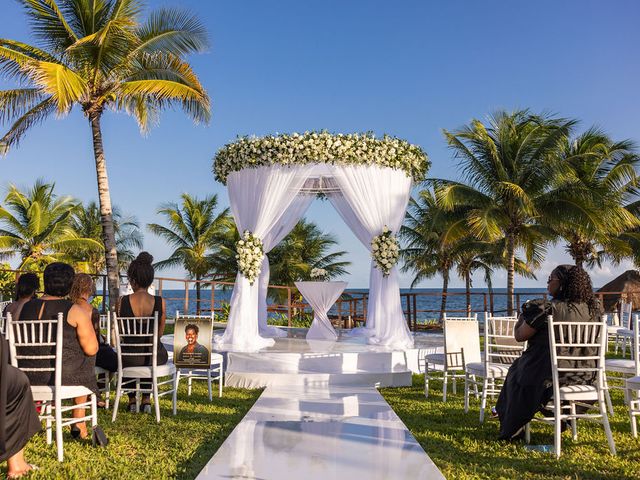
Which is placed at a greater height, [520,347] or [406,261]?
[406,261]

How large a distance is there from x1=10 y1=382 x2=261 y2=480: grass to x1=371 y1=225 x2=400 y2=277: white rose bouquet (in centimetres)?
351

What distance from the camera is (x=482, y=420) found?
5.48 metres

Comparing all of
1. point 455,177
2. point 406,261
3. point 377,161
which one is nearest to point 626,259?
point 455,177

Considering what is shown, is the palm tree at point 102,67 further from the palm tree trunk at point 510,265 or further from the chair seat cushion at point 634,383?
the palm tree trunk at point 510,265

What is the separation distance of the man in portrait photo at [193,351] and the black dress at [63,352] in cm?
171

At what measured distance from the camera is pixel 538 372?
4.65 meters

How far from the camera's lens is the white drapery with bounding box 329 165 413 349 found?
8.91 meters

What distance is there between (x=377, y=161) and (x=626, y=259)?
14.7m

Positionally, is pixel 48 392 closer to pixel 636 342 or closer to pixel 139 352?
pixel 139 352

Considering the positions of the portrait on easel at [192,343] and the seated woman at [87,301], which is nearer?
the seated woman at [87,301]

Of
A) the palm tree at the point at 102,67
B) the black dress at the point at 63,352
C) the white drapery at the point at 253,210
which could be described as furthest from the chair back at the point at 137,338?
the palm tree at the point at 102,67

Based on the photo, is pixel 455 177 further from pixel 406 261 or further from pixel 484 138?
pixel 406 261

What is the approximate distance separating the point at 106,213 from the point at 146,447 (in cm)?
671

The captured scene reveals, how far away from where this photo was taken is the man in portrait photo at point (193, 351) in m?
6.17
